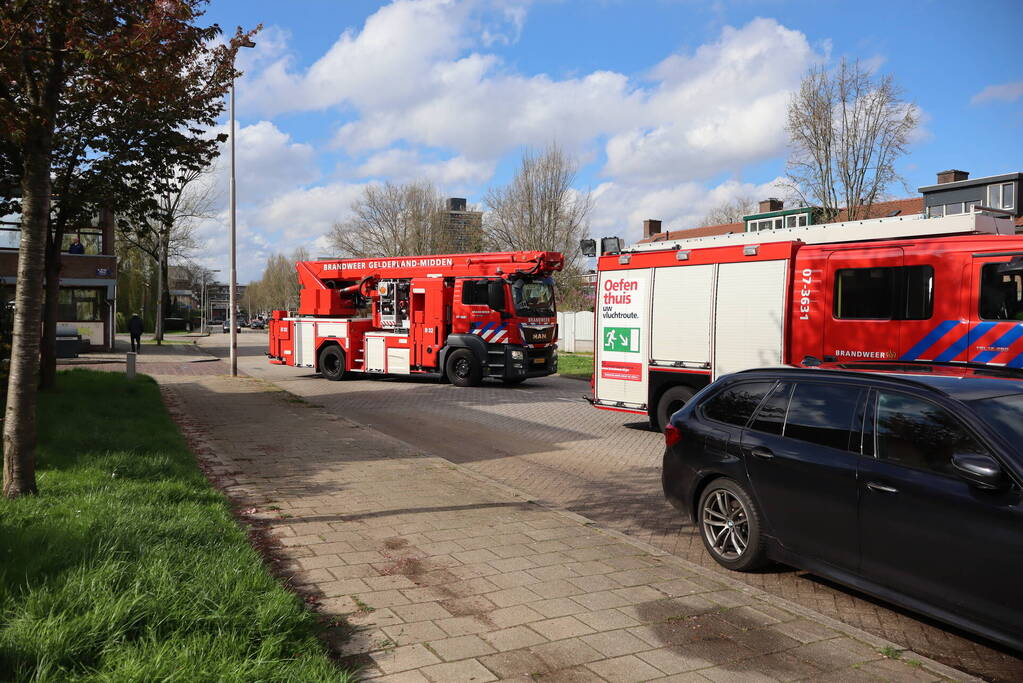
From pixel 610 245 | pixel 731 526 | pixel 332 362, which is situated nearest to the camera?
pixel 731 526

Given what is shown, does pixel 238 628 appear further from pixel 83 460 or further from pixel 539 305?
pixel 539 305

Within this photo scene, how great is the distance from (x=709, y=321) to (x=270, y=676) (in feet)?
27.6

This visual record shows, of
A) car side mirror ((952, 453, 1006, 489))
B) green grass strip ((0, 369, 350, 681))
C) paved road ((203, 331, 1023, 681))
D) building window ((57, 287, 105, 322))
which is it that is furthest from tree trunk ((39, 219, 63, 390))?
building window ((57, 287, 105, 322))

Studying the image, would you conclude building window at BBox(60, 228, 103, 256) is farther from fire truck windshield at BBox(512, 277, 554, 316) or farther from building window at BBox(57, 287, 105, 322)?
fire truck windshield at BBox(512, 277, 554, 316)

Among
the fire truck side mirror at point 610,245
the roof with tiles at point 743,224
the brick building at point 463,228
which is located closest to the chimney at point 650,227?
the roof with tiles at point 743,224

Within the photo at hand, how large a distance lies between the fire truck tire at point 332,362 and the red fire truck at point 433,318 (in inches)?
1.3

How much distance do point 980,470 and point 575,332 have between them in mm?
33282

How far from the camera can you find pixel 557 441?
37.1 feet

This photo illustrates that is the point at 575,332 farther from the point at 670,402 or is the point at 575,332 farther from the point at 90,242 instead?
the point at 670,402

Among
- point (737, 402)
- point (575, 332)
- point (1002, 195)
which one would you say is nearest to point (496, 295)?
point (737, 402)

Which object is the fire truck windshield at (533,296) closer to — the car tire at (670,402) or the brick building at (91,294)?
the car tire at (670,402)

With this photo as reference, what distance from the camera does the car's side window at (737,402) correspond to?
17.6ft

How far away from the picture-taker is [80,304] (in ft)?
116

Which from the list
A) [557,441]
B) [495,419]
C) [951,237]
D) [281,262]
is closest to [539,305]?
[495,419]
